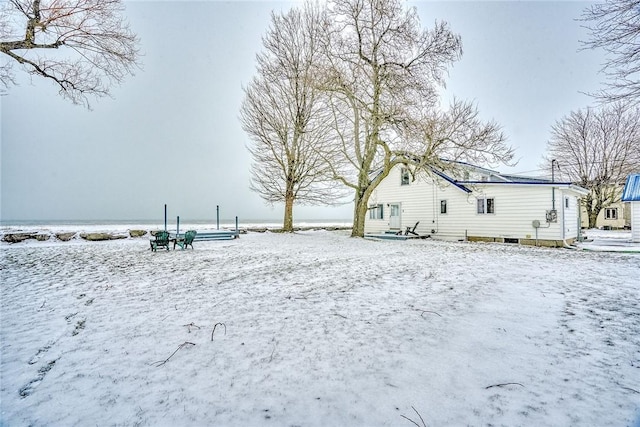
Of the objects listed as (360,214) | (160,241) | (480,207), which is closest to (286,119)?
(360,214)

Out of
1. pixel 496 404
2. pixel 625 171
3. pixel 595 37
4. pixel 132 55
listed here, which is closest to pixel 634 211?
pixel 625 171

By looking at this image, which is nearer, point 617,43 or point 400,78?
point 617,43

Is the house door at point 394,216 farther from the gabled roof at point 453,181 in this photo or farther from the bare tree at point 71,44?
the bare tree at point 71,44

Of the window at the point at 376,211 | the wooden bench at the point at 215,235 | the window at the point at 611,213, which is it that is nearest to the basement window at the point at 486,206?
the window at the point at 376,211

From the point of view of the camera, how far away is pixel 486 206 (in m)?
17.7

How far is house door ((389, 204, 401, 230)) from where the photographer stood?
21.6 metres

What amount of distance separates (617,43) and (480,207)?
12.1 m

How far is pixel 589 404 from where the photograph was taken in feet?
7.75

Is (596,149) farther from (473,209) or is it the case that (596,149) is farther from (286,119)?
(286,119)

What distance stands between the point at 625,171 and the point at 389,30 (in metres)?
28.6

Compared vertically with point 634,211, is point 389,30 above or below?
above

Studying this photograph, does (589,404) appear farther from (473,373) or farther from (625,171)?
(625,171)

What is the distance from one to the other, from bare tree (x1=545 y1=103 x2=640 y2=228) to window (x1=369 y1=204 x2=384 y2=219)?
65.1 feet

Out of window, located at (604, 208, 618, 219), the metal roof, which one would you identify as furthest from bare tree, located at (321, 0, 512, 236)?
window, located at (604, 208, 618, 219)
